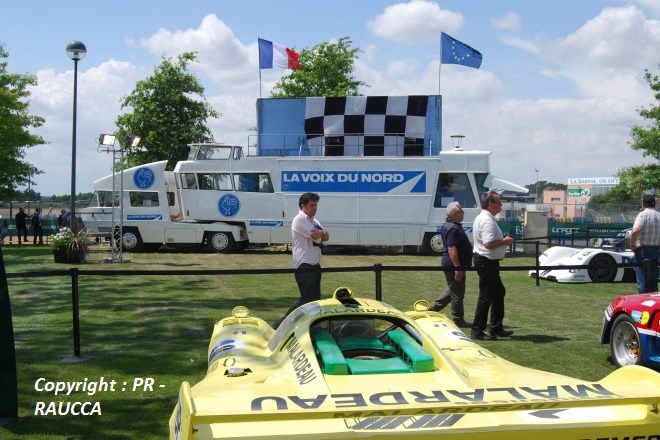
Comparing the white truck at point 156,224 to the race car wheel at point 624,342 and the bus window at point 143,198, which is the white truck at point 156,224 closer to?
the bus window at point 143,198

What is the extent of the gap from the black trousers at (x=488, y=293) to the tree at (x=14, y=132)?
22610 millimetres

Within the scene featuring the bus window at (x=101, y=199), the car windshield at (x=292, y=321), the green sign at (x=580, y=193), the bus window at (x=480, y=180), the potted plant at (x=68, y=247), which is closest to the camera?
the car windshield at (x=292, y=321)

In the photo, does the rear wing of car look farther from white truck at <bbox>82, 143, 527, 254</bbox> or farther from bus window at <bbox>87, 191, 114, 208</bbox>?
bus window at <bbox>87, 191, 114, 208</bbox>

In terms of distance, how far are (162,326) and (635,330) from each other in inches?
229

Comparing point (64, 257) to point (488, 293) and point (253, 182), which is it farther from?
point (488, 293)

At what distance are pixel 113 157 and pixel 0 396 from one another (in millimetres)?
13274

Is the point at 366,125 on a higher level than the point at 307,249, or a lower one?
higher

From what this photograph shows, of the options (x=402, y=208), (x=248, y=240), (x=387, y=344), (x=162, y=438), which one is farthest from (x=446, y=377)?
(x=248, y=240)

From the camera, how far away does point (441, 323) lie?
20.4 feet

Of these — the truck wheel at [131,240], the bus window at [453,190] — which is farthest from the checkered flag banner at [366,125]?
the truck wheel at [131,240]

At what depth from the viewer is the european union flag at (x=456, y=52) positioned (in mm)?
23891

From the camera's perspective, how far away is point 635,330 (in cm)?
627

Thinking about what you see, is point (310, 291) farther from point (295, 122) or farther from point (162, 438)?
point (295, 122)

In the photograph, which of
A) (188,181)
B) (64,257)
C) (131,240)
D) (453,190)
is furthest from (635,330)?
(131,240)
